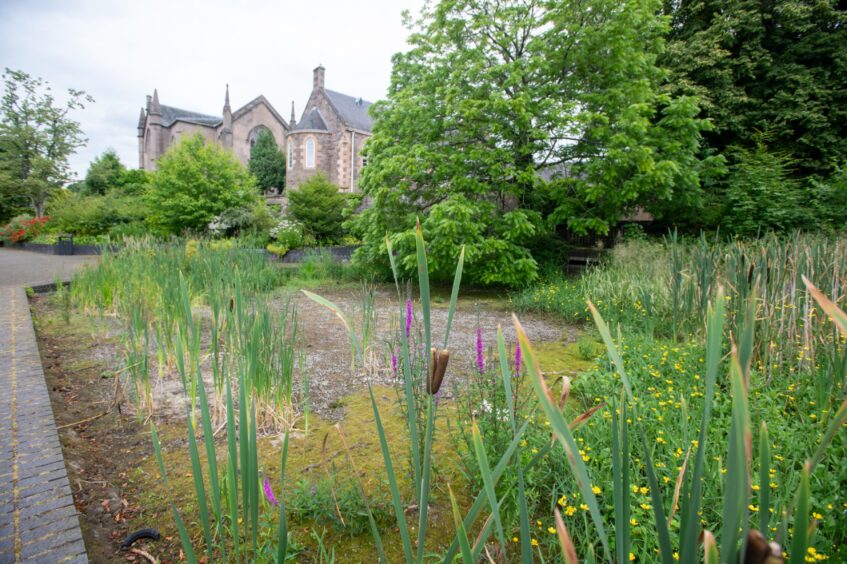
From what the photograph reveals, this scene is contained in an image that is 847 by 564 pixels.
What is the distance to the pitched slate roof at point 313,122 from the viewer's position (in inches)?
1185

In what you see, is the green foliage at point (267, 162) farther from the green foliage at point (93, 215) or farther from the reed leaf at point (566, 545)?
the reed leaf at point (566, 545)

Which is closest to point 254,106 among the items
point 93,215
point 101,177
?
point 101,177

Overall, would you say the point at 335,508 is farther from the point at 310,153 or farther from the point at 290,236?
the point at 310,153

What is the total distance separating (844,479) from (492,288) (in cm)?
758

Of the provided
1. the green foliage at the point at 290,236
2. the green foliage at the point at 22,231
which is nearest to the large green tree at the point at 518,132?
the green foliage at the point at 290,236

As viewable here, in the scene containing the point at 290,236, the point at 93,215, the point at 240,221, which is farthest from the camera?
the point at 93,215

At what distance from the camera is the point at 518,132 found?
7.55 meters

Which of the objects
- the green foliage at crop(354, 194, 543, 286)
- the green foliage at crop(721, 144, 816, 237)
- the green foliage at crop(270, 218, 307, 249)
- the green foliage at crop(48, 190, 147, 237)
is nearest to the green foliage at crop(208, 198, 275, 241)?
the green foliage at crop(270, 218, 307, 249)

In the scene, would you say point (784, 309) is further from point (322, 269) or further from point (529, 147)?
point (322, 269)

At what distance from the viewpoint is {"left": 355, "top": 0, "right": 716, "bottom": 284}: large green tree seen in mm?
7242

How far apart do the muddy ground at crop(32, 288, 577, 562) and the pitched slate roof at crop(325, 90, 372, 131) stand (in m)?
26.2

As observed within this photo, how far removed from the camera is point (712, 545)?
1.31 feet

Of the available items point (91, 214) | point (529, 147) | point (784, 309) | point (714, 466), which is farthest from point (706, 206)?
point (91, 214)

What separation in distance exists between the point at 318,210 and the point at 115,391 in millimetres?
16288
